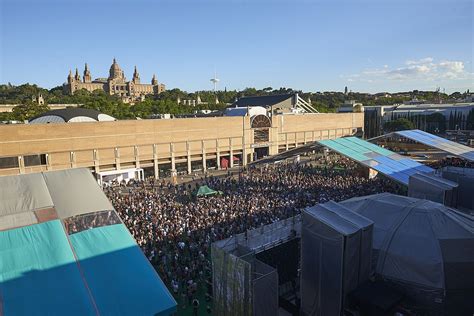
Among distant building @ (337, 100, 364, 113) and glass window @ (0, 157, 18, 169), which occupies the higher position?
distant building @ (337, 100, 364, 113)

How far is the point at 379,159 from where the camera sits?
78.1 feet

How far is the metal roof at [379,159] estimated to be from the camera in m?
21.7

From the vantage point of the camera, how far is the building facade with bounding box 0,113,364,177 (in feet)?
85.1

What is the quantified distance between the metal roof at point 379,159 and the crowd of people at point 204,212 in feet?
3.04

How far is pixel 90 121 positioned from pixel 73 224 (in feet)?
75.8

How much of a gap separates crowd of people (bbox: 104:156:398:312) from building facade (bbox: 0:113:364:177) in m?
5.05

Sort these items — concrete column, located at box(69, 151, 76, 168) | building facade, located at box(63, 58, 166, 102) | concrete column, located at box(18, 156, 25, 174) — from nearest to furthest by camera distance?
concrete column, located at box(18, 156, 25, 174) → concrete column, located at box(69, 151, 76, 168) → building facade, located at box(63, 58, 166, 102)

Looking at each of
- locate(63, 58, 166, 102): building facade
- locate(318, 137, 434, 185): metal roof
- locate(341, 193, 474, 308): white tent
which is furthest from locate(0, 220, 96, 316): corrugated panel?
locate(63, 58, 166, 102): building facade

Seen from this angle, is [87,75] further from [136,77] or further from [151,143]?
[151,143]

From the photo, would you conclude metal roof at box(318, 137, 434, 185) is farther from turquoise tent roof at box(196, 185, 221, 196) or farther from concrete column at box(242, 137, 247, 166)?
concrete column at box(242, 137, 247, 166)

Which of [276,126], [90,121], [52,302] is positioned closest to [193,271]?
[52,302]

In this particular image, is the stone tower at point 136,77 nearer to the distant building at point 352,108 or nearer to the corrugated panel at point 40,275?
the distant building at point 352,108

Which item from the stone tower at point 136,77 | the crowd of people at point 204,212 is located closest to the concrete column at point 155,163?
the crowd of people at point 204,212

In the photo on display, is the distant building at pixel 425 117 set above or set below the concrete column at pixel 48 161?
above
